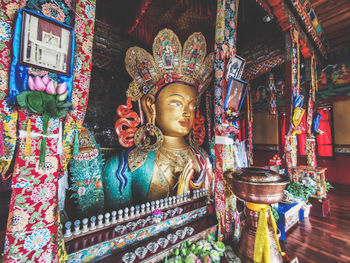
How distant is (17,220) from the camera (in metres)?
0.92

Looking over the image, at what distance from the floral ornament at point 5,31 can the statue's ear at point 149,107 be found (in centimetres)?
194

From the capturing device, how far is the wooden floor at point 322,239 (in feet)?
6.16

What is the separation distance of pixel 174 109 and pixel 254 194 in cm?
192

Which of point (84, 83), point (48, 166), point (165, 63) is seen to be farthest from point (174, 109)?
point (48, 166)

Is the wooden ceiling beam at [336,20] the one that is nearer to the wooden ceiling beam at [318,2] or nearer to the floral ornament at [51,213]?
the wooden ceiling beam at [318,2]

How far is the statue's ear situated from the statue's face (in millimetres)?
81

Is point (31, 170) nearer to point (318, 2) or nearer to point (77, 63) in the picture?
point (77, 63)

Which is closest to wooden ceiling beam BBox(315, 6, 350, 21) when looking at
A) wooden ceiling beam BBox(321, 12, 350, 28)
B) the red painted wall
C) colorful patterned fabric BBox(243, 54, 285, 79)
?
wooden ceiling beam BBox(321, 12, 350, 28)

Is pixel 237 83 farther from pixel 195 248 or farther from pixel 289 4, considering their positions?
pixel 289 4

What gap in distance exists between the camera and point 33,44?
0.97 meters

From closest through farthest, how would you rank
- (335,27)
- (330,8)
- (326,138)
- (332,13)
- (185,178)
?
(185,178), (330,8), (332,13), (335,27), (326,138)

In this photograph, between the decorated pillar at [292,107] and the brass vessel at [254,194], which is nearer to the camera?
the brass vessel at [254,194]

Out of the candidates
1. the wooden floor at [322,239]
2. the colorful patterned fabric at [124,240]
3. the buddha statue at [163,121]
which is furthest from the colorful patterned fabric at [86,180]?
the wooden floor at [322,239]

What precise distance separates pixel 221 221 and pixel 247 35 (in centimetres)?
522
